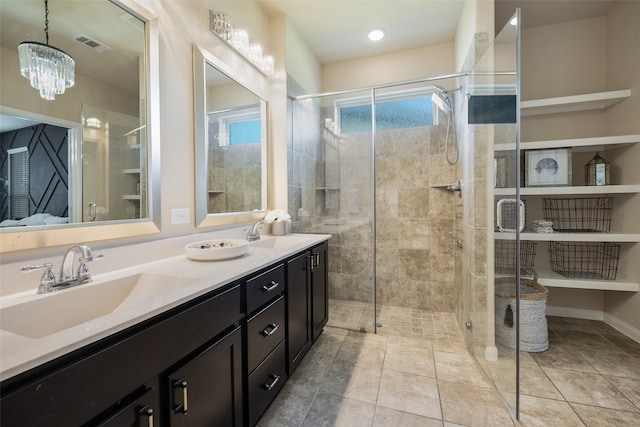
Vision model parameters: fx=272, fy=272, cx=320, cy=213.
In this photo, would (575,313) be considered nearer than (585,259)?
No

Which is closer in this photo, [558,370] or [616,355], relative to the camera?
[558,370]

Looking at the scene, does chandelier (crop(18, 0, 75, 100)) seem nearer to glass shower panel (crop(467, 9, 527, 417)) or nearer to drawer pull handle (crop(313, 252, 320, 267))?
drawer pull handle (crop(313, 252, 320, 267))

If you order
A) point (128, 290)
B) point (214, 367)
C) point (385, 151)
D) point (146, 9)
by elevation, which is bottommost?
point (214, 367)

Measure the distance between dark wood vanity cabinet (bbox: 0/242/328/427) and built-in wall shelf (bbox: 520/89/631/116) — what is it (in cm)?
254

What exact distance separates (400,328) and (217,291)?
6.76 ft

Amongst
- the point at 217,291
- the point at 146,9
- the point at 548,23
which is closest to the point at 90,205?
the point at 217,291

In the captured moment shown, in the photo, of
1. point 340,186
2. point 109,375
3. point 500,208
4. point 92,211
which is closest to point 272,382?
point 109,375

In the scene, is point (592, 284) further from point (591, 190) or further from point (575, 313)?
point (591, 190)

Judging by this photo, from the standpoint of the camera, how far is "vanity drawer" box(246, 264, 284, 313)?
50.9 inches

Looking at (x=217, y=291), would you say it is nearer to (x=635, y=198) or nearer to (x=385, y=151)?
(x=385, y=151)

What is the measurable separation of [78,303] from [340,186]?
242 centimetres

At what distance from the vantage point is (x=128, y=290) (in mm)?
1115

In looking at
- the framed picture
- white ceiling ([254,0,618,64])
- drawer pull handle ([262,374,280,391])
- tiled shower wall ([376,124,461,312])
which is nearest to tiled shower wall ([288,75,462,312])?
tiled shower wall ([376,124,461,312])

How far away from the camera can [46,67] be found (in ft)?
3.33
